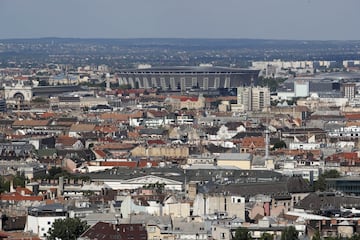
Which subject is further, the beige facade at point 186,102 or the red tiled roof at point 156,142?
the beige facade at point 186,102

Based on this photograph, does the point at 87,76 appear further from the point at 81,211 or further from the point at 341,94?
the point at 81,211

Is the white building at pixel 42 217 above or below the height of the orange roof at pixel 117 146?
above

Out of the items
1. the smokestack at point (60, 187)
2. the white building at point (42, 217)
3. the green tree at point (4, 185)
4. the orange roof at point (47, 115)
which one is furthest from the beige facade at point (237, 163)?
the orange roof at point (47, 115)

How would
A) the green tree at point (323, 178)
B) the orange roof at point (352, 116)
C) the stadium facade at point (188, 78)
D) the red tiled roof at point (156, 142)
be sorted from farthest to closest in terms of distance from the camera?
the stadium facade at point (188, 78)
the orange roof at point (352, 116)
the red tiled roof at point (156, 142)
the green tree at point (323, 178)

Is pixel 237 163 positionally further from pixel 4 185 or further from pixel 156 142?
pixel 156 142

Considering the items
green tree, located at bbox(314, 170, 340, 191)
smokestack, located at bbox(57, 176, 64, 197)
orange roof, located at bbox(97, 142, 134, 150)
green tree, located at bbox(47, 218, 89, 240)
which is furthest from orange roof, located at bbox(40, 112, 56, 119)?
green tree, located at bbox(47, 218, 89, 240)

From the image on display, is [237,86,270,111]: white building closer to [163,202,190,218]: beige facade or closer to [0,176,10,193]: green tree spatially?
[0,176,10,193]: green tree

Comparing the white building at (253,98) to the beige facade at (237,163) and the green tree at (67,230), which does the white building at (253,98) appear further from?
the green tree at (67,230)
